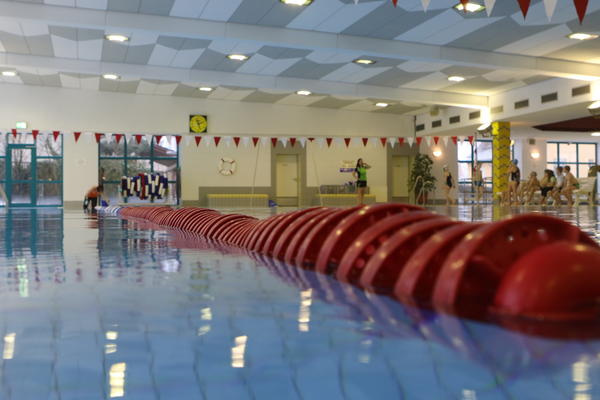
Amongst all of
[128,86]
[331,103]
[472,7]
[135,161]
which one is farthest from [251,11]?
[135,161]

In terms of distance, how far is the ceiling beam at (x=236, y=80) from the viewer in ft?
55.2

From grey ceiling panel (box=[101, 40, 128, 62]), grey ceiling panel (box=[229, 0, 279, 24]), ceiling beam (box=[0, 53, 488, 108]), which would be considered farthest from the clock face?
grey ceiling panel (box=[229, 0, 279, 24])

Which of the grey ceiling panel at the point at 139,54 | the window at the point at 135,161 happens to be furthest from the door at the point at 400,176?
the grey ceiling panel at the point at 139,54

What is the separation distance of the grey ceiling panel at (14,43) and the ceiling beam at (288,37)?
3432 millimetres

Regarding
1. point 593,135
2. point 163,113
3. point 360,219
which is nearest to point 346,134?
point 163,113

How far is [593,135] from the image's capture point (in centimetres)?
2812

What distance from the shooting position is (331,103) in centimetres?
2436

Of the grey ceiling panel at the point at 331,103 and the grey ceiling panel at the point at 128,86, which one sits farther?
the grey ceiling panel at the point at 331,103

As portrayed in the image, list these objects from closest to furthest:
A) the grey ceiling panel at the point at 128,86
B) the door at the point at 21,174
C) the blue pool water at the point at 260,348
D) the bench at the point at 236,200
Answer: the blue pool water at the point at 260,348, the grey ceiling panel at the point at 128,86, the door at the point at 21,174, the bench at the point at 236,200

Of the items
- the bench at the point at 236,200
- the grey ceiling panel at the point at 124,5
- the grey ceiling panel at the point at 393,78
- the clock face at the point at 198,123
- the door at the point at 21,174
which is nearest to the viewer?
the grey ceiling panel at the point at 124,5

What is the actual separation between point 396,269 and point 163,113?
21.8 meters

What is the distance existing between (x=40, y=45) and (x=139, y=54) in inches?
95.0

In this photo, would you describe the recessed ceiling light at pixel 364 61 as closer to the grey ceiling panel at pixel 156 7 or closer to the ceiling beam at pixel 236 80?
the ceiling beam at pixel 236 80

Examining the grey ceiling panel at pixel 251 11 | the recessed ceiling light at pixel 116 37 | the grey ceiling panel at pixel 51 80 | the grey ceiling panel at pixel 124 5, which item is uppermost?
the grey ceiling panel at pixel 51 80
